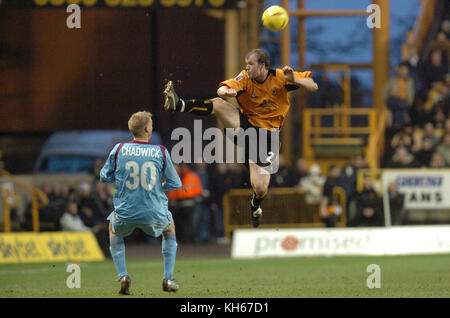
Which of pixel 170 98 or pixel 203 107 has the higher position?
pixel 170 98

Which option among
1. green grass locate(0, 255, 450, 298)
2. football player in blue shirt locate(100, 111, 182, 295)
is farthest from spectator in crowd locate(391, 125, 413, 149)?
football player in blue shirt locate(100, 111, 182, 295)

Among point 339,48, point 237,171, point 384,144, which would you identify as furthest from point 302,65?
point 339,48

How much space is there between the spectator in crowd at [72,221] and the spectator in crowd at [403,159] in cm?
683

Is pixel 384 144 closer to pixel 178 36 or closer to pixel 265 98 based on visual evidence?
pixel 178 36

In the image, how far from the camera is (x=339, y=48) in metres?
35.3

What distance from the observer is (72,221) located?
18672 millimetres

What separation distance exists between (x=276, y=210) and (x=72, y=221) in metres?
4.44

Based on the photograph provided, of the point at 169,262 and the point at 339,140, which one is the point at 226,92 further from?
the point at 339,140

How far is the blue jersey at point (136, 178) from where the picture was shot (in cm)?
995

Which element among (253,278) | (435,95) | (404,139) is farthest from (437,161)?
(253,278)

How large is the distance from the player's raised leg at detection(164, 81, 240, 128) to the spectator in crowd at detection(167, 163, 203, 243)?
7780 millimetres

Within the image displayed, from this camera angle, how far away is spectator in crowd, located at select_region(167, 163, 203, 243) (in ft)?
65.2

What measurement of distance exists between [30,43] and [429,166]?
1105 centimetres

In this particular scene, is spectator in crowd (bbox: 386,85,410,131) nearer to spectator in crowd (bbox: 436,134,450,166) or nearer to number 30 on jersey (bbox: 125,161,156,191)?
spectator in crowd (bbox: 436,134,450,166)
